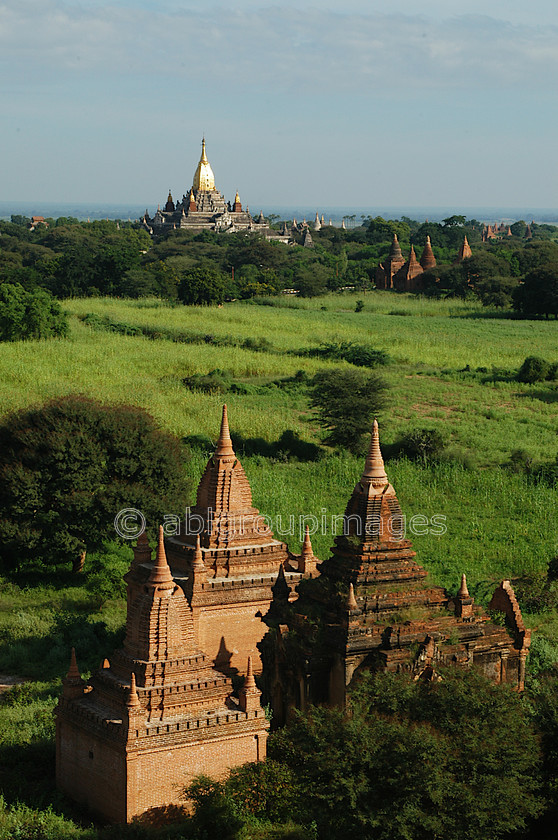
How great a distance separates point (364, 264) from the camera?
14662cm

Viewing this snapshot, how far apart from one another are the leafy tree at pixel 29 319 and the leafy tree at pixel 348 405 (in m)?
24.5

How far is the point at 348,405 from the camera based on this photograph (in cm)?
5444

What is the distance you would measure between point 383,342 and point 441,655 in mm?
59184

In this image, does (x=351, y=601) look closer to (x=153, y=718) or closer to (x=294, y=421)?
(x=153, y=718)

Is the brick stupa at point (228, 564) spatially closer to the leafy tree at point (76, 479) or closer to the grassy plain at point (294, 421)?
the grassy plain at point (294, 421)

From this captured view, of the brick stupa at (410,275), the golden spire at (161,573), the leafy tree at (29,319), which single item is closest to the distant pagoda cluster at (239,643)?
the golden spire at (161,573)

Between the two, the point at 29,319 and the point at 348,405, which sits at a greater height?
the point at 29,319

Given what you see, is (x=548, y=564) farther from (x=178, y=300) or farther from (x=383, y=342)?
(x=178, y=300)

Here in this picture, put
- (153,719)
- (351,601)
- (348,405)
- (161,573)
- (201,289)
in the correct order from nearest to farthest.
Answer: (153,719), (161,573), (351,601), (348,405), (201,289)

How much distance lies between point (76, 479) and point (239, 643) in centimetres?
1207

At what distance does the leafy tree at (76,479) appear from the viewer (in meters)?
37.5

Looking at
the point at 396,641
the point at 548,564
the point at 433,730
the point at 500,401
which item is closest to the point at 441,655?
the point at 396,641

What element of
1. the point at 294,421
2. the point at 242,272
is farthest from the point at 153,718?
the point at 242,272

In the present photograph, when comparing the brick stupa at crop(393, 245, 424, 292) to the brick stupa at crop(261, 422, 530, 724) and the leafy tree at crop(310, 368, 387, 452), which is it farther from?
the brick stupa at crop(261, 422, 530, 724)
